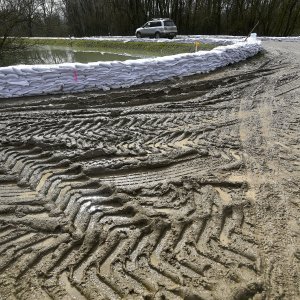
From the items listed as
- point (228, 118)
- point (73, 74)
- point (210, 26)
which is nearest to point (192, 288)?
point (228, 118)

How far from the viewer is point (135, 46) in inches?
854

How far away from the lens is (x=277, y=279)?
103 inches

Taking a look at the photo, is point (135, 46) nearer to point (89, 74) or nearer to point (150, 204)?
point (89, 74)

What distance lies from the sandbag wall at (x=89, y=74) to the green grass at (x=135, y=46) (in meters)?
8.33

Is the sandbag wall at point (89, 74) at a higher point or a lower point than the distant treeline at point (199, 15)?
lower

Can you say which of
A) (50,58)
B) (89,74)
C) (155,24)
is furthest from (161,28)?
(89,74)

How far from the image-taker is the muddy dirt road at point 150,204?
2605 mm

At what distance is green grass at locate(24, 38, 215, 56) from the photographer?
61.0 ft

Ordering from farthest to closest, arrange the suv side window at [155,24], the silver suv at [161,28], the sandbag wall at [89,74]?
the suv side window at [155,24] → the silver suv at [161,28] → the sandbag wall at [89,74]

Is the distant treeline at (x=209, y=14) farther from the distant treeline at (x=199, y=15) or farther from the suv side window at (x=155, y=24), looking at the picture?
the suv side window at (x=155, y=24)

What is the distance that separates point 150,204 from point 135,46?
783 inches

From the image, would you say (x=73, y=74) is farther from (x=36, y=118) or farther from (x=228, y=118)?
(x=228, y=118)

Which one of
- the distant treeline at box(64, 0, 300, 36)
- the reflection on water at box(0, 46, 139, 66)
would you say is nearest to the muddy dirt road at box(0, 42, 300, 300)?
the reflection on water at box(0, 46, 139, 66)

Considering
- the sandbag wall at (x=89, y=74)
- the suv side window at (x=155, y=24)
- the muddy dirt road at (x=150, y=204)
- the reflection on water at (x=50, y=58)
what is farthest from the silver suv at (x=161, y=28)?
the muddy dirt road at (x=150, y=204)
